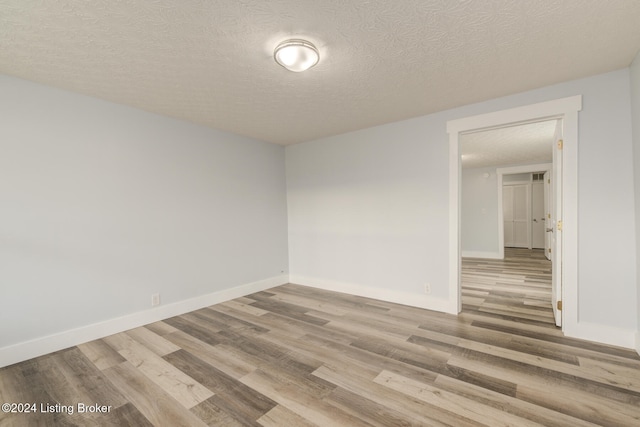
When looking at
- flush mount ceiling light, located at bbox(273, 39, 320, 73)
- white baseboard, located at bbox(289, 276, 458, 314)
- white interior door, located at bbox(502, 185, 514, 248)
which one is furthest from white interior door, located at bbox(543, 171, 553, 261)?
flush mount ceiling light, located at bbox(273, 39, 320, 73)

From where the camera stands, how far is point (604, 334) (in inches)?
95.9

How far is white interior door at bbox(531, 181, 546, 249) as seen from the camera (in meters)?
8.41

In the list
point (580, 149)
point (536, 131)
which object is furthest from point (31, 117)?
point (536, 131)

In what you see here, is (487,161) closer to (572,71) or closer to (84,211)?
(572,71)

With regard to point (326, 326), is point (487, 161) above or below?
above

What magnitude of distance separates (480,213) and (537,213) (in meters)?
2.66

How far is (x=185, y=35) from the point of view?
1.80 meters

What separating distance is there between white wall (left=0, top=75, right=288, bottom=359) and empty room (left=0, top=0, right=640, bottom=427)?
0.02m

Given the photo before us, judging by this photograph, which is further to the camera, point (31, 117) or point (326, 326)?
point (326, 326)

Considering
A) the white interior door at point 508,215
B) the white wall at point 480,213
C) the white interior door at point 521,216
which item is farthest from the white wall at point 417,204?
the white interior door at point 521,216

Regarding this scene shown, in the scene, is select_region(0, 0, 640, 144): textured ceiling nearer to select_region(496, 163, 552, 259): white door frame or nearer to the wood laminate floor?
the wood laminate floor

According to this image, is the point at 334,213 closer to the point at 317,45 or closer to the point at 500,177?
the point at 317,45

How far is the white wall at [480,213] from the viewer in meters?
7.10

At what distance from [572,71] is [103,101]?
14.4ft
